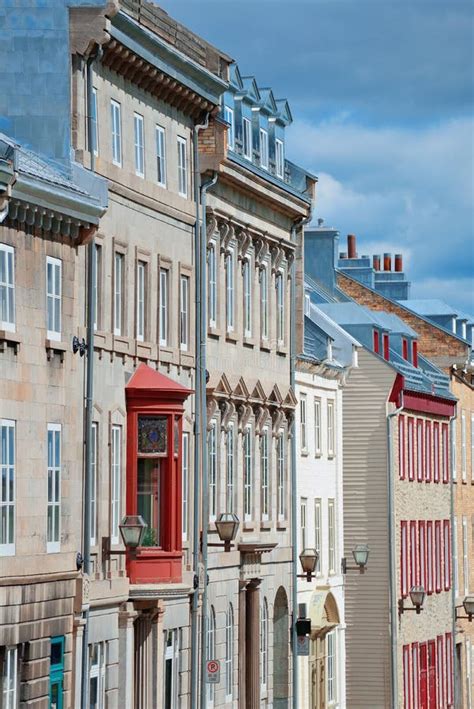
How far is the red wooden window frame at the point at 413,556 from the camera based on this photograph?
226 feet

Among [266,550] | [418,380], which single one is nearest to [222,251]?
[266,550]

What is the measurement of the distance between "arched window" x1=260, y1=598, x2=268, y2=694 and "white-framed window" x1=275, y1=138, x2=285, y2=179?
1099 cm

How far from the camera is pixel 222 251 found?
49938 mm

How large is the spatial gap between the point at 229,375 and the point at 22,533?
16332 millimetres

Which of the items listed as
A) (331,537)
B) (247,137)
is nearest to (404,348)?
(331,537)

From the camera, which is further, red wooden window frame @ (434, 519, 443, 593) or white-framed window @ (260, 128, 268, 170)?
red wooden window frame @ (434, 519, 443, 593)

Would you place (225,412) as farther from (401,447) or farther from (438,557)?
(438,557)

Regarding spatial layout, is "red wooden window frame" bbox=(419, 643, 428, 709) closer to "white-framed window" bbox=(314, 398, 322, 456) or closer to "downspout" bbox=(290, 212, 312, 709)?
"white-framed window" bbox=(314, 398, 322, 456)

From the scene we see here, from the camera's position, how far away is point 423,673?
70.7 meters

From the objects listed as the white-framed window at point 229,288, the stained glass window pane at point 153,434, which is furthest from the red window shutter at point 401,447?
the stained glass window pane at point 153,434

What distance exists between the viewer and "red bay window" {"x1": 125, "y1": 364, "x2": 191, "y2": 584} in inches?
1644

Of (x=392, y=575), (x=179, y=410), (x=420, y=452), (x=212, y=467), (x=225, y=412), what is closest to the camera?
(x=179, y=410)

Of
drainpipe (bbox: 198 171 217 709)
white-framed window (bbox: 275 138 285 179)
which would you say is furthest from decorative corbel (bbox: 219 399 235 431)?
white-framed window (bbox: 275 138 285 179)

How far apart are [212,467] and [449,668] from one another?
95.0ft
